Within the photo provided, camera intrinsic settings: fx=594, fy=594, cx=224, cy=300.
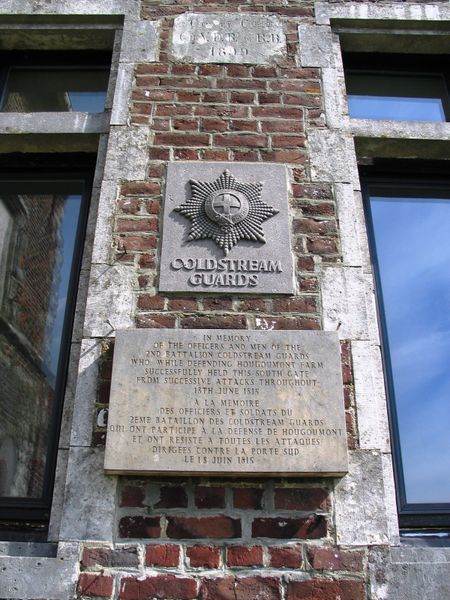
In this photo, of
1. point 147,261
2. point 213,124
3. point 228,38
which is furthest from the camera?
point 228,38

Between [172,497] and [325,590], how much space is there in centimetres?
71

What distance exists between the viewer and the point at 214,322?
2.82 meters

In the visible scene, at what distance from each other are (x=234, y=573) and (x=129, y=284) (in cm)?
138

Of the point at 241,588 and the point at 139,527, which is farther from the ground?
the point at 139,527

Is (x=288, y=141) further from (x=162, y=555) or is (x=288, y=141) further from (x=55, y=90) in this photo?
(x=162, y=555)

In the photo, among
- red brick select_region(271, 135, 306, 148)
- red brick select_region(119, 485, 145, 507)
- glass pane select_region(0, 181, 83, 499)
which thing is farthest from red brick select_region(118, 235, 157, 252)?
red brick select_region(119, 485, 145, 507)

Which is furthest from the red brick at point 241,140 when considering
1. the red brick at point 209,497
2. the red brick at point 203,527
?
the red brick at point 203,527

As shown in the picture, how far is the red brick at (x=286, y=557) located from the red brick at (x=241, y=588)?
0.06m

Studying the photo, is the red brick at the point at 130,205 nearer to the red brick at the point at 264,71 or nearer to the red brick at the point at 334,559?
the red brick at the point at 264,71

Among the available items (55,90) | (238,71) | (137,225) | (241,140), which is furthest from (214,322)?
(55,90)

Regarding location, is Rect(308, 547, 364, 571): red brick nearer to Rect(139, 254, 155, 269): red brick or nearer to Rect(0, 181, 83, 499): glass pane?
Rect(0, 181, 83, 499): glass pane

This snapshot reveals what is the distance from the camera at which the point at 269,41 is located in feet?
12.1

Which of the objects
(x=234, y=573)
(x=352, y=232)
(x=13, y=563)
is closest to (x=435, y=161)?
(x=352, y=232)

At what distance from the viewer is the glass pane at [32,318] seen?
2928mm
